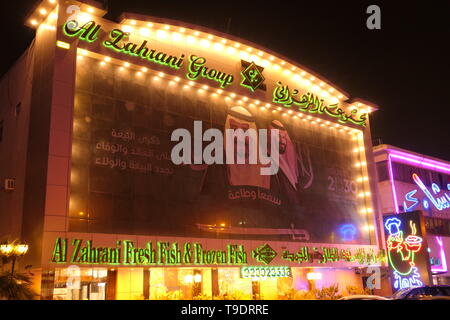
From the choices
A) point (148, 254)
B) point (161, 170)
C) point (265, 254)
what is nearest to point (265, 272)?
point (265, 254)

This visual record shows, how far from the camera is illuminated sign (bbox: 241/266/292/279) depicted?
81.4ft

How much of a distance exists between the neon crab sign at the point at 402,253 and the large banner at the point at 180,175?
3.81 meters

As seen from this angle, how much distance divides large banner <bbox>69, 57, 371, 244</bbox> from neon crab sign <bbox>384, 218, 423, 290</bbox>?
3.81 metres

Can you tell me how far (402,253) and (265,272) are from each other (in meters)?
13.4

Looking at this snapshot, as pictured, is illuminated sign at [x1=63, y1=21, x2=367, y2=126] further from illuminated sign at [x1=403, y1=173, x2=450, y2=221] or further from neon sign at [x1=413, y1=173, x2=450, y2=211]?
neon sign at [x1=413, y1=173, x2=450, y2=211]

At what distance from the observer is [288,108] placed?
3055cm

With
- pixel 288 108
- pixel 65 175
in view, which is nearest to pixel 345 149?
pixel 288 108

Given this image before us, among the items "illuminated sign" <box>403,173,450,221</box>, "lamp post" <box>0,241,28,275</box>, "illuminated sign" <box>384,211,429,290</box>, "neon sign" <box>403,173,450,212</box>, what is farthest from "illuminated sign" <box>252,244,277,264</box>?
"neon sign" <box>403,173,450,212</box>

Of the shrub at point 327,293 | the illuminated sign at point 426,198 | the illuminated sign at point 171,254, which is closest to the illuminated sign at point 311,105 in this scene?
the illuminated sign at point 426,198

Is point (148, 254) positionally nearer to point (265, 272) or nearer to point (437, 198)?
point (265, 272)

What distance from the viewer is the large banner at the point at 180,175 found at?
20922 mm

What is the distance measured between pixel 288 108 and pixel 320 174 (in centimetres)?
501
